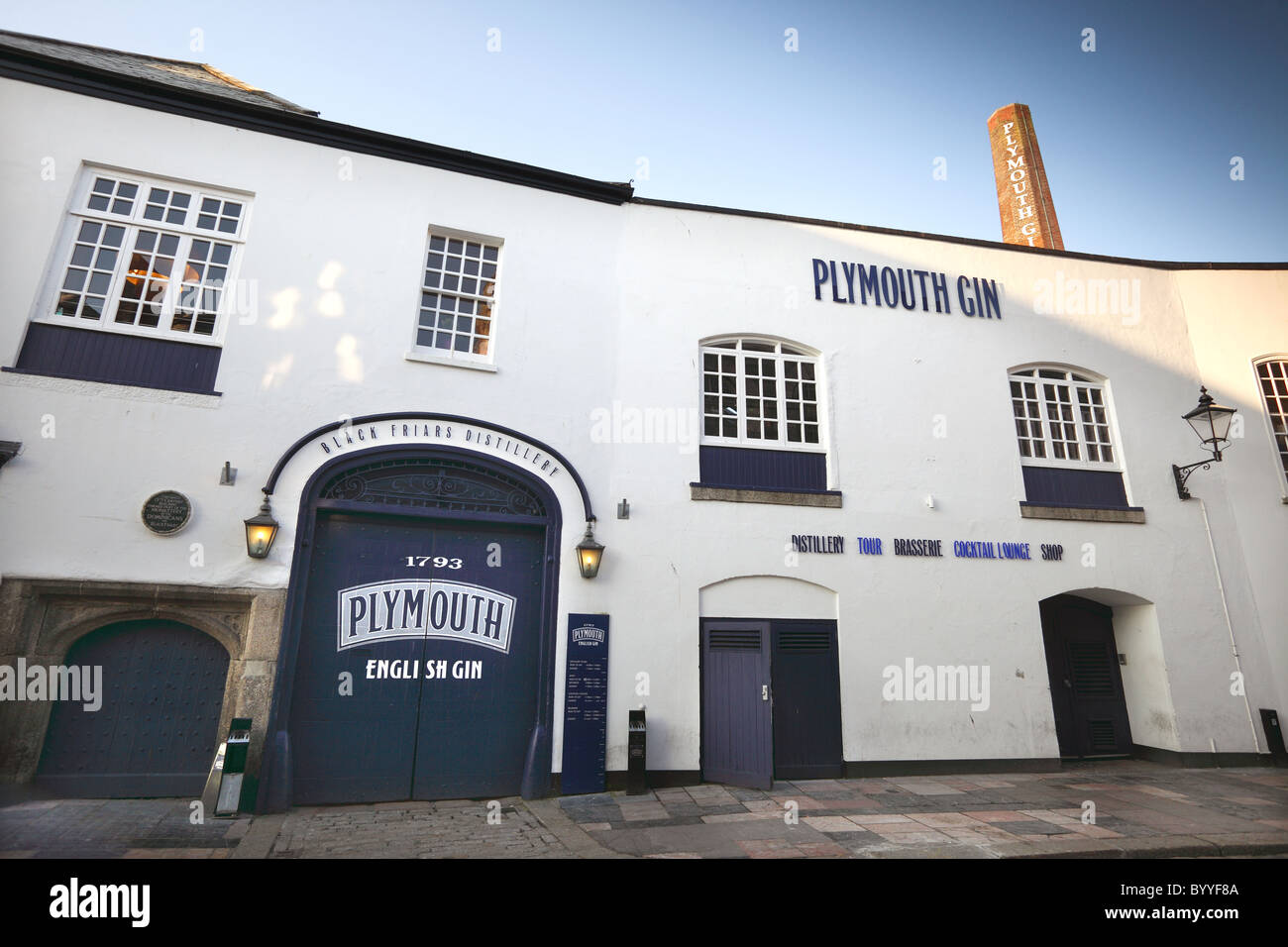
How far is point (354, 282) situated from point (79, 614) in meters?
5.43

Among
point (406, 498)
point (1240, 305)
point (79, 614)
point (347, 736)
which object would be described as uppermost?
point (1240, 305)

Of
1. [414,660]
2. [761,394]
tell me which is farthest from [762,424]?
[414,660]

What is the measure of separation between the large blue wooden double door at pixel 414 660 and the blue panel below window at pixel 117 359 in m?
2.53

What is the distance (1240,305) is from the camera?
12.4 metres

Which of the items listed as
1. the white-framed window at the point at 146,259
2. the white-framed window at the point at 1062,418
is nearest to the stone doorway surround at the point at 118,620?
the white-framed window at the point at 146,259

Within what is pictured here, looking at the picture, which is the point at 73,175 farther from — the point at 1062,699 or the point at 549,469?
the point at 1062,699

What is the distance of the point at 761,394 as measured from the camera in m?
10.2

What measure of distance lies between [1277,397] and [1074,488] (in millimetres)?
5194

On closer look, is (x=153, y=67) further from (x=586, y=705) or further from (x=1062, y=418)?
(x=1062, y=418)

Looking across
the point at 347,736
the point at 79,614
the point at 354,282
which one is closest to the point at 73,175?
the point at 354,282

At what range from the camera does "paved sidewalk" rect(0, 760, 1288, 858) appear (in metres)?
5.80

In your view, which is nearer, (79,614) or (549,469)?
(79,614)

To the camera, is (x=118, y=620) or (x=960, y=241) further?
(x=960, y=241)
